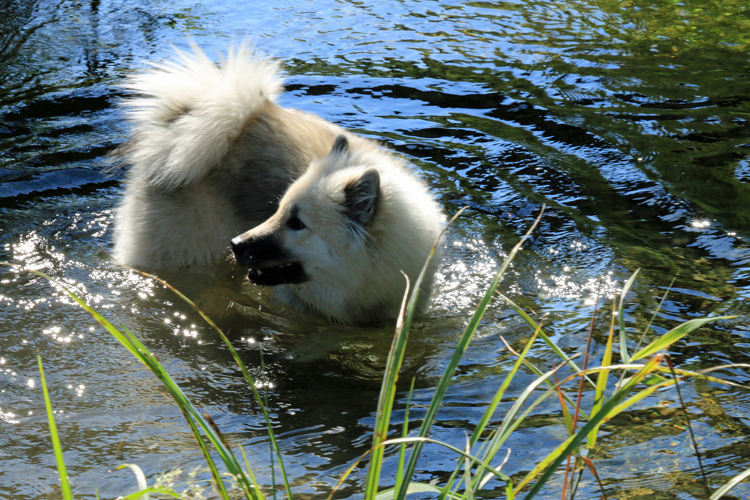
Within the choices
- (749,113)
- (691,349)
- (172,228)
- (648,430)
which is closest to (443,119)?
(749,113)

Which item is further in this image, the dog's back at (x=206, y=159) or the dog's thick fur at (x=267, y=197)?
the dog's back at (x=206, y=159)

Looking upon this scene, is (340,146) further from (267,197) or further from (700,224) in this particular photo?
(700,224)

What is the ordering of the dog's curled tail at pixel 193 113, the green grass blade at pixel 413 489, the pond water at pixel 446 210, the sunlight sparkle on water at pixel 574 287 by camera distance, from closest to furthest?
the green grass blade at pixel 413 489 < the pond water at pixel 446 210 < the sunlight sparkle on water at pixel 574 287 < the dog's curled tail at pixel 193 113

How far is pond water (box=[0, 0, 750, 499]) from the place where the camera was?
8.45ft

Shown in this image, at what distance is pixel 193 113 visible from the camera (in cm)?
409

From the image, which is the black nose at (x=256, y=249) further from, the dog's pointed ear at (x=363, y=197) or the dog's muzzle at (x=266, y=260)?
the dog's pointed ear at (x=363, y=197)

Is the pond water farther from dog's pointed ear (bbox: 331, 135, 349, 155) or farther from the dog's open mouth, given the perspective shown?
dog's pointed ear (bbox: 331, 135, 349, 155)

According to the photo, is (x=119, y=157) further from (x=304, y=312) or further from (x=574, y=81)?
(x=574, y=81)

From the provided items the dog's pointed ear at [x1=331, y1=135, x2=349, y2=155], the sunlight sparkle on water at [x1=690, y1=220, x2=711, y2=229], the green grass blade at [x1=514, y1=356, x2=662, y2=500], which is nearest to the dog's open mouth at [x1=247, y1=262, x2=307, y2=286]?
the dog's pointed ear at [x1=331, y1=135, x2=349, y2=155]

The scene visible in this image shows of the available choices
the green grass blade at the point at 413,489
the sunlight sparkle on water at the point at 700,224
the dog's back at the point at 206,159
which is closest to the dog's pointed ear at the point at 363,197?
the dog's back at the point at 206,159

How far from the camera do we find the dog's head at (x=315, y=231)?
11.6 ft

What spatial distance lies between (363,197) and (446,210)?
1.34 metres

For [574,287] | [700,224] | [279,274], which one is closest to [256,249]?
[279,274]

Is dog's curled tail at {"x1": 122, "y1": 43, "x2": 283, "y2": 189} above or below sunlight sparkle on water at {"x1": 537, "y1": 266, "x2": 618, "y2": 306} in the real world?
above
